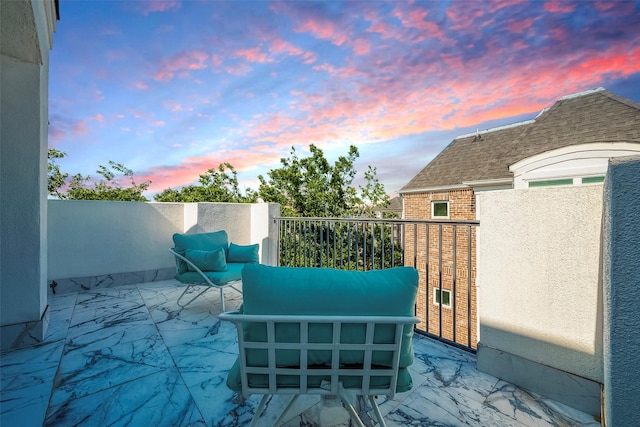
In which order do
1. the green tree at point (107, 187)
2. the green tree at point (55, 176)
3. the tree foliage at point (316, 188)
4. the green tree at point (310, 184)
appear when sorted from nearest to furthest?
the green tree at point (55, 176)
the green tree at point (107, 187)
the tree foliage at point (316, 188)
the green tree at point (310, 184)

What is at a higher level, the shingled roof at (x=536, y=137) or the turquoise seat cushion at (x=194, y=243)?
the shingled roof at (x=536, y=137)

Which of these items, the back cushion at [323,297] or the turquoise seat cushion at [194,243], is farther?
the turquoise seat cushion at [194,243]

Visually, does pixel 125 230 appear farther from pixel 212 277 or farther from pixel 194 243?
pixel 212 277

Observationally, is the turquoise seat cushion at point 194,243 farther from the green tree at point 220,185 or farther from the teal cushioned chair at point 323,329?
the green tree at point 220,185

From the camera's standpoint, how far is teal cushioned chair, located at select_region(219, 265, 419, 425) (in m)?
1.02

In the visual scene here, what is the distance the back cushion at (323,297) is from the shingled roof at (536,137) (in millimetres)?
8045

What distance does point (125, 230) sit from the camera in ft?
14.5

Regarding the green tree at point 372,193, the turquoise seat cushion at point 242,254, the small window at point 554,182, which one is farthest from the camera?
the green tree at point 372,193

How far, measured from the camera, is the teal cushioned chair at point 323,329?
1.02 metres

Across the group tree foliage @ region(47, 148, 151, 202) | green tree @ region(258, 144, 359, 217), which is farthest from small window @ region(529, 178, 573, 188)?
tree foliage @ region(47, 148, 151, 202)

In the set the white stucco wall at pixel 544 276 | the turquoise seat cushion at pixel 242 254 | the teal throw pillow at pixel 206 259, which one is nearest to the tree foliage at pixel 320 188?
the turquoise seat cushion at pixel 242 254

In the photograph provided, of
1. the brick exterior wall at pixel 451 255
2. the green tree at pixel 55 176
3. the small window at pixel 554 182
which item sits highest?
the green tree at pixel 55 176

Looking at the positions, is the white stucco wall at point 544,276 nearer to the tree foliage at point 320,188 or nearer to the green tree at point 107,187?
the tree foliage at point 320,188

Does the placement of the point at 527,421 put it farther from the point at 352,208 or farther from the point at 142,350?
the point at 352,208
